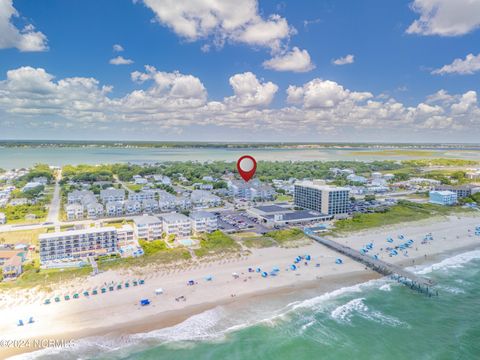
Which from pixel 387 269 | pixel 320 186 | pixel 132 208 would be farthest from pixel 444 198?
pixel 132 208

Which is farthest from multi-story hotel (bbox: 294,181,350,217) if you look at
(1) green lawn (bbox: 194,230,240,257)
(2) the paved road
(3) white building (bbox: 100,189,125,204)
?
(2) the paved road

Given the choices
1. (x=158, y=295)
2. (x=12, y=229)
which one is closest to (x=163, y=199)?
(x=12, y=229)

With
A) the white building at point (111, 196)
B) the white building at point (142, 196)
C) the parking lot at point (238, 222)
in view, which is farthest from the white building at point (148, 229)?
the white building at point (111, 196)

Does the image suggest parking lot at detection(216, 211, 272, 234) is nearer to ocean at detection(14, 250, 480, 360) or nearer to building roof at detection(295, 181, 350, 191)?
building roof at detection(295, 181, 350, 191)

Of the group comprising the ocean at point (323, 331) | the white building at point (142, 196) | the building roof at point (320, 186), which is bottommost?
the ocean at point (323, 331)

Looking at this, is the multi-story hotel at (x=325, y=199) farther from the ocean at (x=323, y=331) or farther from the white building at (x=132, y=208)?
the white building at (x=132, y=208)

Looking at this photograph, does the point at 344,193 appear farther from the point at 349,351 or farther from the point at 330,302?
the point at 349,351
